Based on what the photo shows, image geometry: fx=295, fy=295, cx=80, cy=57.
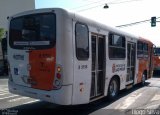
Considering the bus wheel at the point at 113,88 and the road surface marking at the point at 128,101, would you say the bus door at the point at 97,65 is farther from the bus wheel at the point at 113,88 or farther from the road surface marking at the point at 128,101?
the bus wheel at the point at 113,88

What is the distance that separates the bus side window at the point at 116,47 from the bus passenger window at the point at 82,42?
2.00 metres

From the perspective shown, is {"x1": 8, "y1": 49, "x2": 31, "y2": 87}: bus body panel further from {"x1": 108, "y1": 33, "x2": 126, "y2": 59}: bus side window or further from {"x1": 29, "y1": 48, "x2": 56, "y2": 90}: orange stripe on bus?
{"x1": 108, "y1": 33, "x2": 126, "y2": 59}: bus side window

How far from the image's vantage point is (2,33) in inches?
1331

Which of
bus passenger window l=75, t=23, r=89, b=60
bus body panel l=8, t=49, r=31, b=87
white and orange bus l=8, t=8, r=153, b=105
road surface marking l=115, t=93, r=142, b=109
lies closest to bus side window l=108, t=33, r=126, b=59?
white and orange bus l=8, t=8, r=153, b=105

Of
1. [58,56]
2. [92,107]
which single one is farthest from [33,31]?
[92,107]

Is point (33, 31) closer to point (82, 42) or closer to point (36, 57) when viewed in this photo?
point (36, 57)

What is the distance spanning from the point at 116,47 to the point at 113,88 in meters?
1.64

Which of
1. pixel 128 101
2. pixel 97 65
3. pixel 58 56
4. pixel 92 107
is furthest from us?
pixel 128 101

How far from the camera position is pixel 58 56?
26.4 feet

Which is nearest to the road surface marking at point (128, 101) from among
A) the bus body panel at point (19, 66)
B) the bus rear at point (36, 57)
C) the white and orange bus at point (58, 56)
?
the white and orange bus at point (58, 56)

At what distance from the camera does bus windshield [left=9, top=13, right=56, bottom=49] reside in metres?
8.33

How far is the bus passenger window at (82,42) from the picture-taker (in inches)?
337

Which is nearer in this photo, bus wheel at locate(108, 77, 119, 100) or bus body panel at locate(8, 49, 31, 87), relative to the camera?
bus body panel at locate(8, 49, 31, 87)

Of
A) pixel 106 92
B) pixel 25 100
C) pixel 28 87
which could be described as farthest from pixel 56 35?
pixel 25 100
